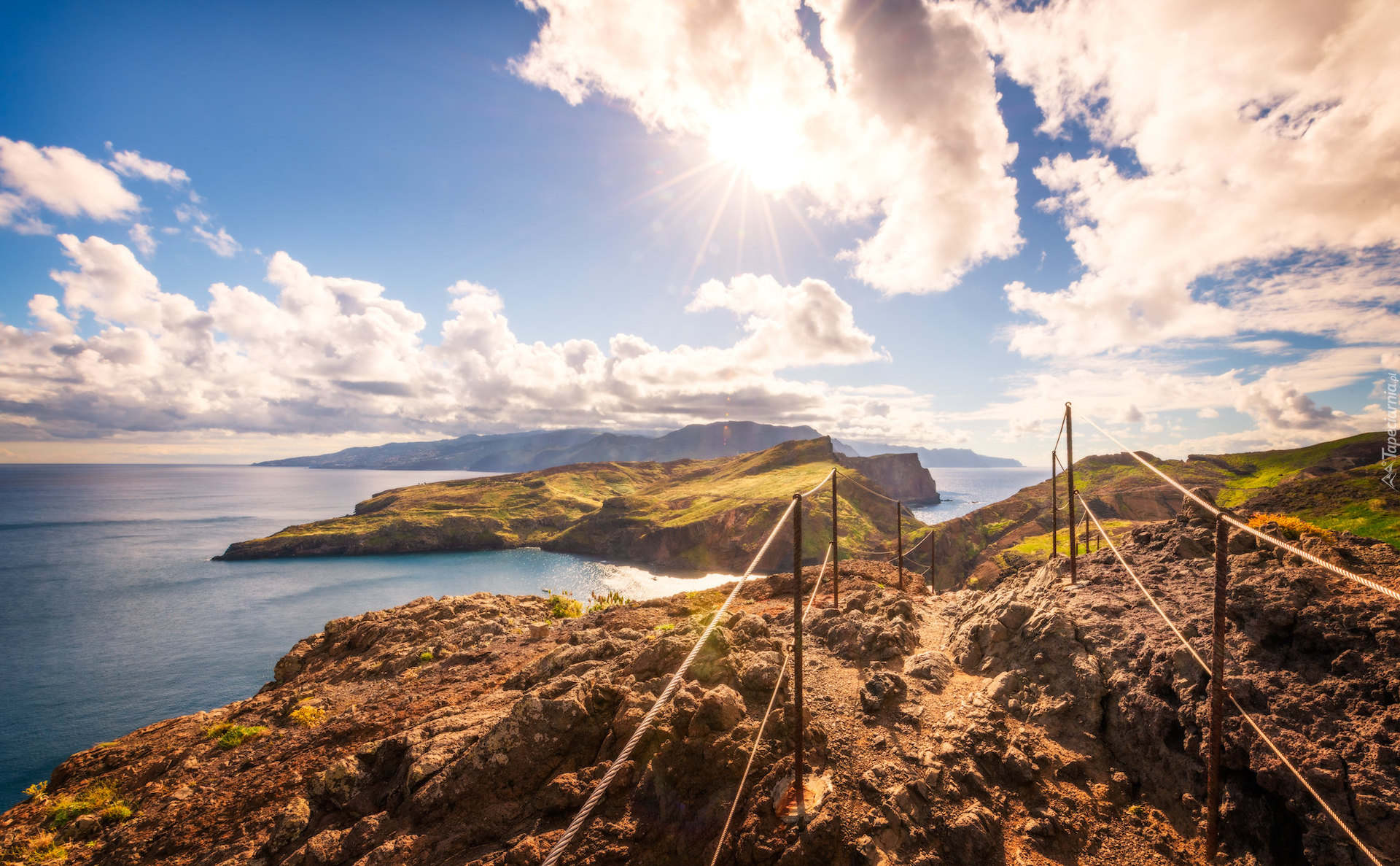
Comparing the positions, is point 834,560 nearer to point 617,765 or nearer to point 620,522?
point 617,765

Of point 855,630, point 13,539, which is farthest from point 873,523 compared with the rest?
point 13,539

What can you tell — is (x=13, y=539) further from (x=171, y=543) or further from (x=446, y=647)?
(x=446, y=647)

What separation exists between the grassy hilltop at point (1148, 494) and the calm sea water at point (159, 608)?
4128 centimetres

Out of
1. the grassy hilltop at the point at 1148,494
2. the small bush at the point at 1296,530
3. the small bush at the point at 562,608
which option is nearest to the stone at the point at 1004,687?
the small bush at the point at 1296,530

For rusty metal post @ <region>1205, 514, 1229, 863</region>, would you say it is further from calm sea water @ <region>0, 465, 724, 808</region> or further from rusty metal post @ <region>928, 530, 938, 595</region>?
calm sea water @ <region>0, 465, 724, 808</region>

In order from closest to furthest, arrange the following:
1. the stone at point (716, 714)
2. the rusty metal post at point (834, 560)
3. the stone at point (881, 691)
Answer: the stone at point (716, 714)
the stone at point (881, 691)
the rusty metal post at point (834, 560)

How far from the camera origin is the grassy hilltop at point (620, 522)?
301 ft

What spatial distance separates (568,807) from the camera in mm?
8422

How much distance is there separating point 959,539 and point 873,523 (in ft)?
97.2

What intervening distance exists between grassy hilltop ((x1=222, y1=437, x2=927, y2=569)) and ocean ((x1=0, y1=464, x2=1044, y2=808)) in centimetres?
558

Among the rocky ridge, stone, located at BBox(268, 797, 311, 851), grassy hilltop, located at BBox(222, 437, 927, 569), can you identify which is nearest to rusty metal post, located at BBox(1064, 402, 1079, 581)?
the rocky ridge

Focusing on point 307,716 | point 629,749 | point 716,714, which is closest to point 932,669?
point 716,714

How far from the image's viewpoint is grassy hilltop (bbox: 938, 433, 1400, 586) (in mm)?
31344

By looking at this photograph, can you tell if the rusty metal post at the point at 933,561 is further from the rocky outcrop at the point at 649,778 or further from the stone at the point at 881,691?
the stone at the point at 881,691
